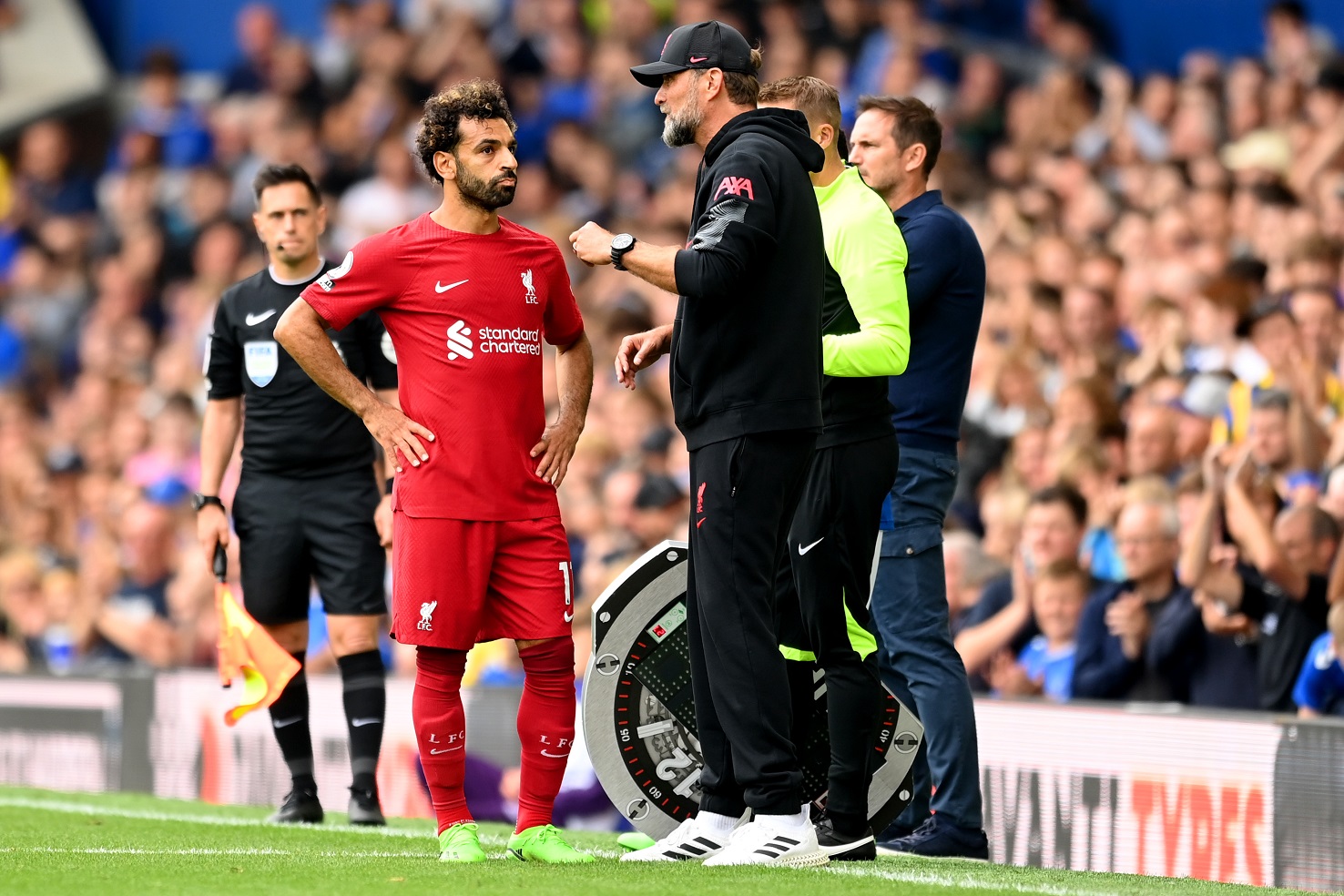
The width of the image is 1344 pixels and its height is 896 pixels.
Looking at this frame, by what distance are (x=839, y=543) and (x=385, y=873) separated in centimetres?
146

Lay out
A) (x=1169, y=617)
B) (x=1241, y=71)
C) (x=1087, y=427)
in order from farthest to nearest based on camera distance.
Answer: (x=1241, y=71) → (x=1087, y=427) → (x=1169, y=617)

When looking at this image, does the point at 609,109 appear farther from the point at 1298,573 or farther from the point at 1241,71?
the point at 1298,573

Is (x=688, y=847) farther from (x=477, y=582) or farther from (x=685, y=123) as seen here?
(x=685, y=123)

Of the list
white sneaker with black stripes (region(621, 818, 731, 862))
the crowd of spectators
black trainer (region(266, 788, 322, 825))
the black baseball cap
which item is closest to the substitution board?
white sneaker with black stripes (region(621, 818, 731, 862))

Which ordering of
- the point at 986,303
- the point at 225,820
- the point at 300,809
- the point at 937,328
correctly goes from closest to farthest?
the point at 937,328 → the point at 300,809 → the point at 225,820 → the point at 986,303

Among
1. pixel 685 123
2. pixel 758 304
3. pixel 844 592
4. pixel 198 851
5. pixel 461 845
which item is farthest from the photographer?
pixel 198 851

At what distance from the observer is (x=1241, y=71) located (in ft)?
37.8

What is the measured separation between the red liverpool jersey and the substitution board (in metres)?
0.58

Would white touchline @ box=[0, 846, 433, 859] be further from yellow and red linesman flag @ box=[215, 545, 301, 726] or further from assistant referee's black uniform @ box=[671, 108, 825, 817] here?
assistant referee's black uniform @ box=[671, 108, 825, 817]

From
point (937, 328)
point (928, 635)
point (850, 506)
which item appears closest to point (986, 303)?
point (937, 328)

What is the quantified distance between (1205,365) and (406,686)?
3905 millimetres

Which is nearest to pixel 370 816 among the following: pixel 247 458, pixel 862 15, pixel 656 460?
pixel 247 458

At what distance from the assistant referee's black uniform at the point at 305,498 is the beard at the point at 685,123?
2158 mm

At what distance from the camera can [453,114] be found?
213 inches
